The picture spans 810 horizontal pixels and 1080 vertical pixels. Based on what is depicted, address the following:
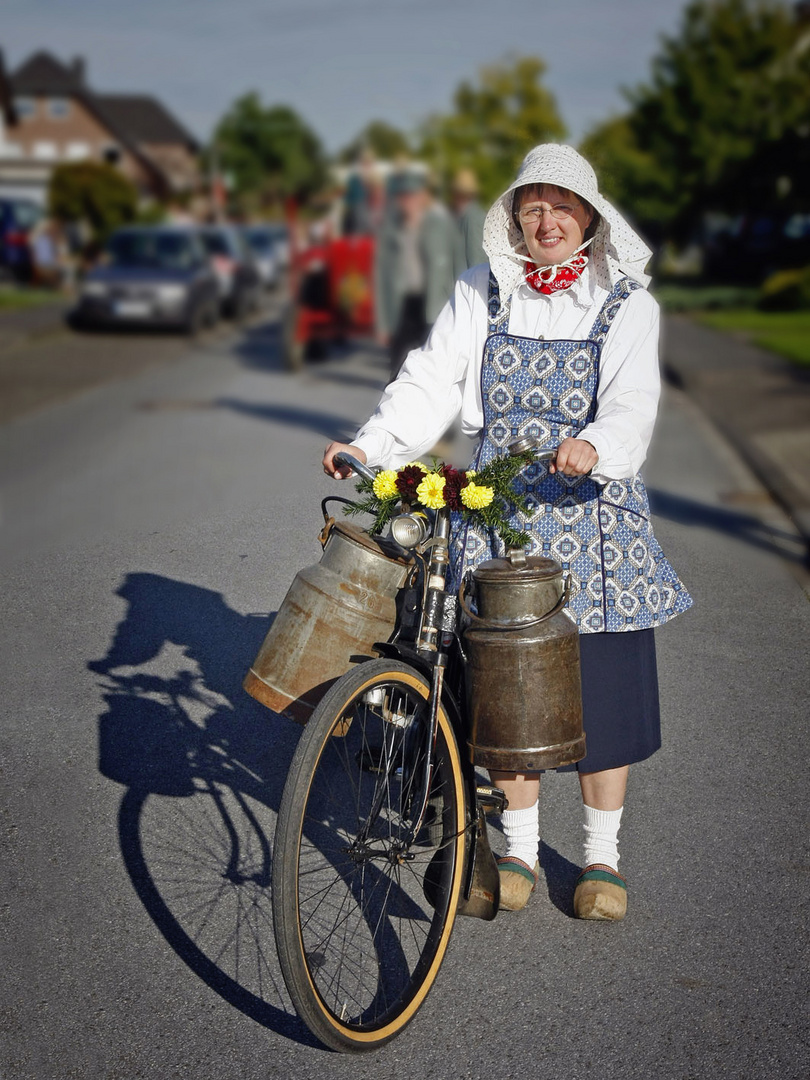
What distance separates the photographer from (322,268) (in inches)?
626

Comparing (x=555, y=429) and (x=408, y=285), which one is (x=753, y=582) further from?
(x=408, y=285)

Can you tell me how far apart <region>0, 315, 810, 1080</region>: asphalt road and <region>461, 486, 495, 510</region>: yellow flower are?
105cm

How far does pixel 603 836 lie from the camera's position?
3535mm

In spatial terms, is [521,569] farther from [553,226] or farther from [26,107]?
[26,107]

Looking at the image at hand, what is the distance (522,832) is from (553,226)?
166 centimetres

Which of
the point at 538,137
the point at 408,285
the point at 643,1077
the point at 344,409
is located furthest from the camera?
the point at 344,409

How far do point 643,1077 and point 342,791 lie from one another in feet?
3.25

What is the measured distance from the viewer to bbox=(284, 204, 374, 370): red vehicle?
1552 centimetres

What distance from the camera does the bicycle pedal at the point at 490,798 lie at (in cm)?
327

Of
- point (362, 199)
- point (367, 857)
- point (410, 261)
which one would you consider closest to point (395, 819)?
point (367, 857)

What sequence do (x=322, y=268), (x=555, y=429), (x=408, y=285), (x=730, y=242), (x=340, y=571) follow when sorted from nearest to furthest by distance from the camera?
(x=340, y=571) → (x=555, y=429) → (x=408, y=285) → (x=322, y=268) → (x=730, y=242)

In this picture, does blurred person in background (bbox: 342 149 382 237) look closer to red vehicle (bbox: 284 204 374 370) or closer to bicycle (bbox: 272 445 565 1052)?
red vehicle (bbox: 284 204 374 370)

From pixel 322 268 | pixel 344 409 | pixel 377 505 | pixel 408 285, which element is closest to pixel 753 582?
pixel 377 505

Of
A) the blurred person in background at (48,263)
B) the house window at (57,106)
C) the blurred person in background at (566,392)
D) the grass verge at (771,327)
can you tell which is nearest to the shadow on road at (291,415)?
the grass verge at (771,327)
